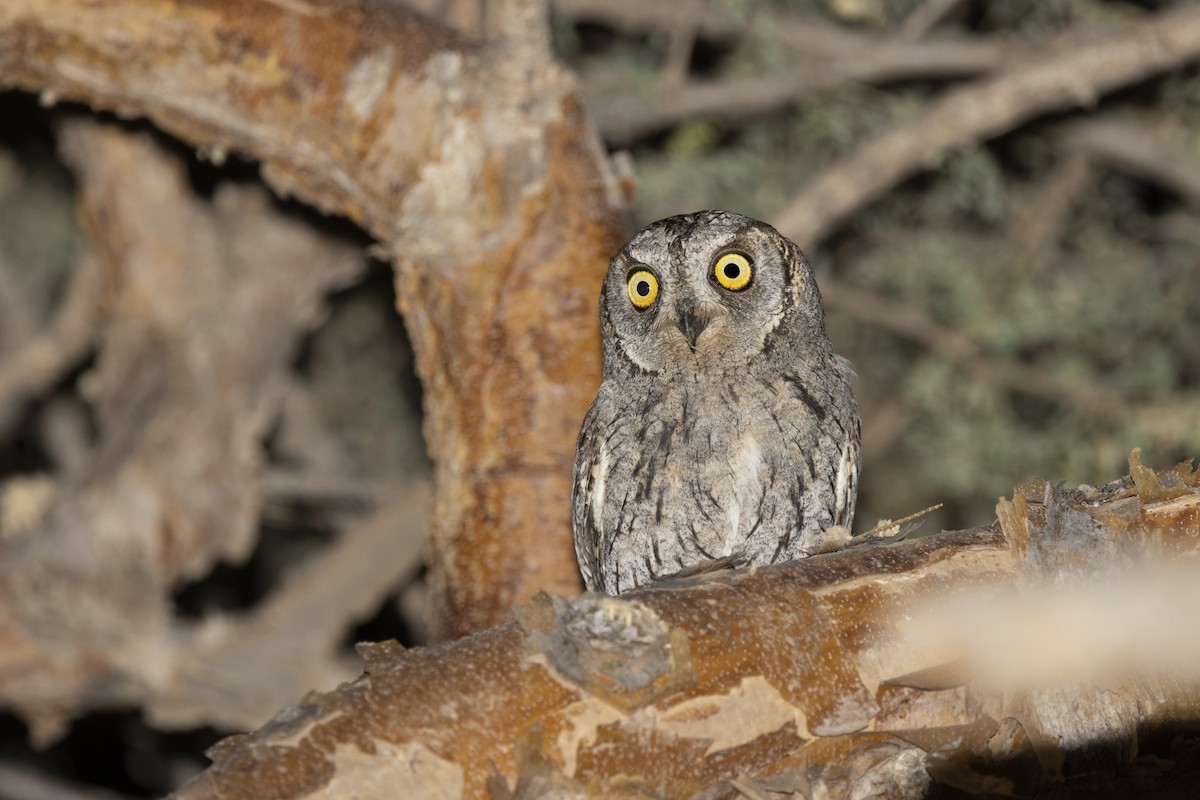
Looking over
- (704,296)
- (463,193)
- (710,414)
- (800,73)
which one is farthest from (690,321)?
(800,73)

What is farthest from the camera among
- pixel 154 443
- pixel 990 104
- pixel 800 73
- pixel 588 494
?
pixel 800 73

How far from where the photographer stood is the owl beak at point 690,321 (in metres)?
2.98

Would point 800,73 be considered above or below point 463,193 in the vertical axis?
above

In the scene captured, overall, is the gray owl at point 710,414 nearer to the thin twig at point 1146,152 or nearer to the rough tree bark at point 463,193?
the rough tree bark at point 463,193

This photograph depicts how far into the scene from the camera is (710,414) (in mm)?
2988

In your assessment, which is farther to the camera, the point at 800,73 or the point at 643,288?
the point at 800,73

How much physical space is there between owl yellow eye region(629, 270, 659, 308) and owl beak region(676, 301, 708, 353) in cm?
8

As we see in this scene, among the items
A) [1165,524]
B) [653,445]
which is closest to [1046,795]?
[1165,524]

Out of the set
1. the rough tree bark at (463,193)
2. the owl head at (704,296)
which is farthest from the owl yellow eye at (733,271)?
the rough tree bark at (463,193)

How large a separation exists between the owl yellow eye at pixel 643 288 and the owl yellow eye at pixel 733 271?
0.15 metres

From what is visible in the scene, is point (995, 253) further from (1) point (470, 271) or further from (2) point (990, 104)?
(1) point (470, 271)

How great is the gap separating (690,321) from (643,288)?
158 millimetres

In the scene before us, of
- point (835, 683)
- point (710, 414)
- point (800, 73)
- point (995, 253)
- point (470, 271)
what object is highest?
point (800, 73)

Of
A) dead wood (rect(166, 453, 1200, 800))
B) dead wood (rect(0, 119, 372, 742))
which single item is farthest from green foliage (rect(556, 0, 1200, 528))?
dead wood (rect(166, 453, 1200, 800))
